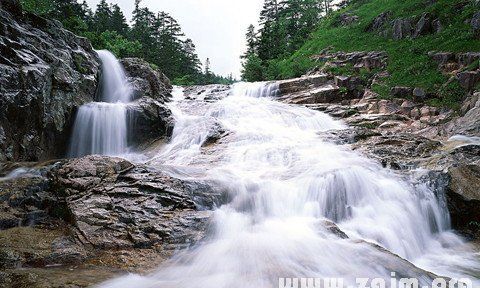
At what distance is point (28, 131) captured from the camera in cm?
833

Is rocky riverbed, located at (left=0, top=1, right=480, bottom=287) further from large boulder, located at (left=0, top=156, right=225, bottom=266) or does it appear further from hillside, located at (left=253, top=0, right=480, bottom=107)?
hillside, located at (left=253, top=0, right=480, bottom=107)

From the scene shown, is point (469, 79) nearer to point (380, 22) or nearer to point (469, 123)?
point (469, 123)

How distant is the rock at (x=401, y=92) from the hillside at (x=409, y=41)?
0.34 m

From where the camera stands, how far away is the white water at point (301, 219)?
166 inches

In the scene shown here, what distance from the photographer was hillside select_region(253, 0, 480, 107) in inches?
568

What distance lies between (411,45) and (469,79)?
5.96m

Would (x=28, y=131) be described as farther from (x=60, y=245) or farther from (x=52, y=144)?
(x=60, y=245)

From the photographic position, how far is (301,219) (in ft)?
20.8

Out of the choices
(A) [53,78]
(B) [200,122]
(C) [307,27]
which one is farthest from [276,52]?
(A) [53,78]

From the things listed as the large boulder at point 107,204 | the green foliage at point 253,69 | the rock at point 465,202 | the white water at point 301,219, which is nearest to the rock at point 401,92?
the white water at point 301,219

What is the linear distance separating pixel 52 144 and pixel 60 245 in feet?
21.4

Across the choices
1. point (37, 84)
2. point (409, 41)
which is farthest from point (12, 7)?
point (409, 41)

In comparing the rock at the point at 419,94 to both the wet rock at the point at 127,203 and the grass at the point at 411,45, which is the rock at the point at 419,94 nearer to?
the grass at the point at 411,45

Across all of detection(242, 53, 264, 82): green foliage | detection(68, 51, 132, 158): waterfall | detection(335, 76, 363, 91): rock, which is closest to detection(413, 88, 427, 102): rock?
detection(335, 76, 363, 91): rock
